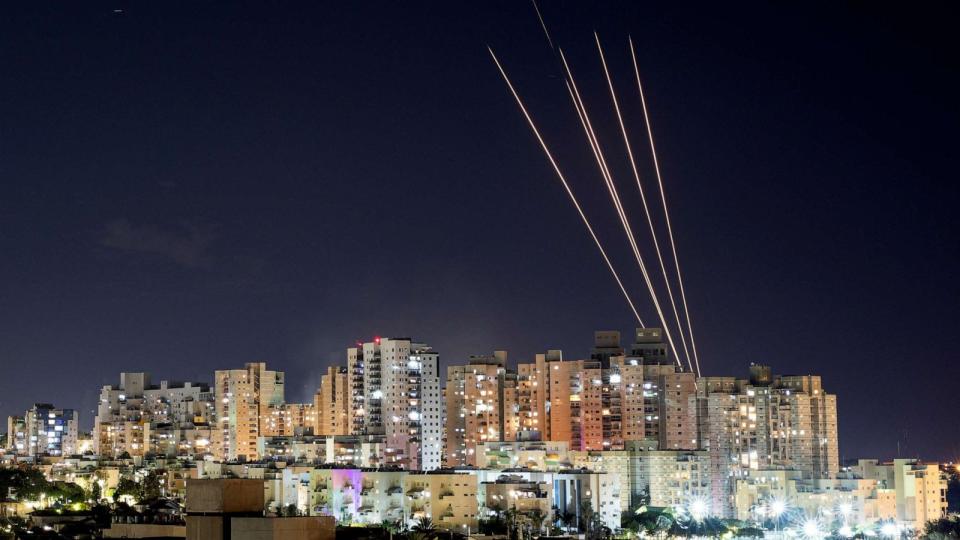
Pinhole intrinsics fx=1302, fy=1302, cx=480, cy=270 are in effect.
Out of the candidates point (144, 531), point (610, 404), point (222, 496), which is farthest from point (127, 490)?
point (222, 496)

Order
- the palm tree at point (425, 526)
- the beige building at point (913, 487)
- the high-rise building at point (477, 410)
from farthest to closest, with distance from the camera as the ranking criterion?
the high-rise building at point (477, 410) < the beige building at point (913, 487) < the palm tree at point (425, 526)

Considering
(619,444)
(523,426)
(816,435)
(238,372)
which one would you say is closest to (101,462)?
(238,372)

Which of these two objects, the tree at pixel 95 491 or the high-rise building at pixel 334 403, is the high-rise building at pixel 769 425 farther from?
the tree at pixel 95 491

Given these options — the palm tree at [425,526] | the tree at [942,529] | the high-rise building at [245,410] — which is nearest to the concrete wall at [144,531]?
the palm tree at [425,526]

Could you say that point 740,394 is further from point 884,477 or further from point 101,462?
point 101,462

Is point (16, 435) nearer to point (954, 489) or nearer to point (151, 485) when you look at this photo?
point (151, 485)

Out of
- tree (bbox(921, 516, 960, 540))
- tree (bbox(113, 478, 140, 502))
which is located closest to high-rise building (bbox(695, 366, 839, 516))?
tree (bbox(921, 516, 960, 540))

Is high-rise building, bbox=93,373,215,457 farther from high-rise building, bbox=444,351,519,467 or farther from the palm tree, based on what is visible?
the palm tree
